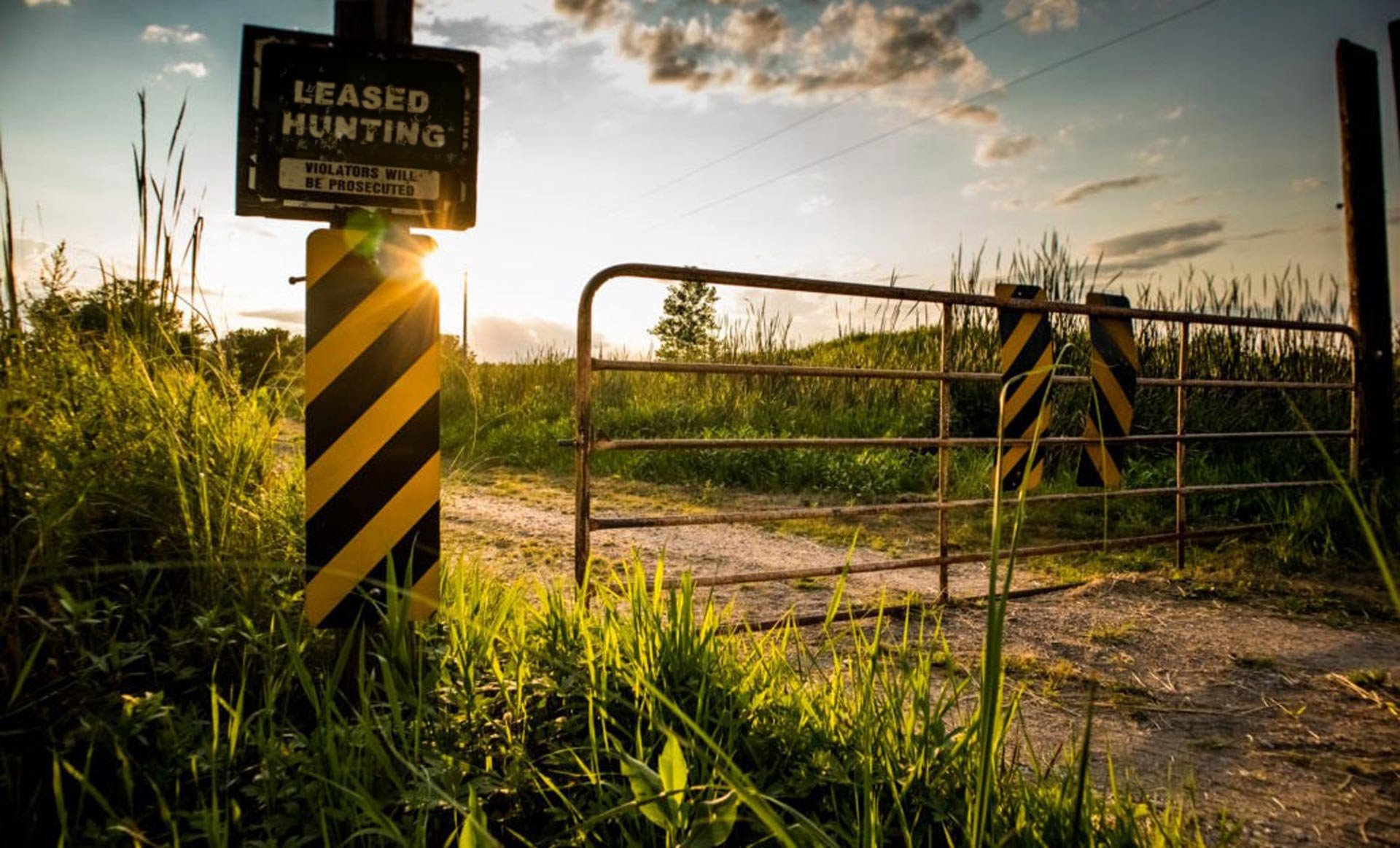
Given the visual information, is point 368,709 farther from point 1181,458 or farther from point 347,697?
point 1181,458

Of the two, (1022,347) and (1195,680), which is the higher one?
(1022,347)

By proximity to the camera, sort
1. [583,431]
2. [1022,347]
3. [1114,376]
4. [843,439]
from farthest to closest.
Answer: [1114,376]
[1022,347]
[843,439]
[583,431]

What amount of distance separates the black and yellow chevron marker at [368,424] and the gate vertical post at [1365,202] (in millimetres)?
7678

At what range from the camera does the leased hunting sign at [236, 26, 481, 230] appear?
2.07 metres

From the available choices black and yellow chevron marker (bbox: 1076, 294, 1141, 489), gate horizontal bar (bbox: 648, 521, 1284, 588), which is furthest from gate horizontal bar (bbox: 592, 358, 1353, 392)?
gate horizontal bar (bbox: 648, 521, 1284, 588)

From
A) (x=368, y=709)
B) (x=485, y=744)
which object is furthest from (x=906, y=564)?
(x=368, y=709)

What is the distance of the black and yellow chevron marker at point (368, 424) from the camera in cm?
210

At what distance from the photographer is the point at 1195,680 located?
2885 millimetres

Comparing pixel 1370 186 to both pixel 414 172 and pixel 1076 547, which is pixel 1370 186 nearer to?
pixel 1076 547

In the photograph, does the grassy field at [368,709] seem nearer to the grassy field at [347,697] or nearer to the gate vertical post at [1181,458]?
the grassy field at [347,697]

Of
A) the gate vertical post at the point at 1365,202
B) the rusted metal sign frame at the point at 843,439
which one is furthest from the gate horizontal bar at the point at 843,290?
the gate vertical post at the point at 1365,202

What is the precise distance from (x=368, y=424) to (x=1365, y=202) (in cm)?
832

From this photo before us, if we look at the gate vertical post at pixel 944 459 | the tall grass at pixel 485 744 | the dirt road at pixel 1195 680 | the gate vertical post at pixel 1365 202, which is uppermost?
the gate vertical post at pixel 1365 202

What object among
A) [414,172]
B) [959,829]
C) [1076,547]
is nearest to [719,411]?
[1076,547]
